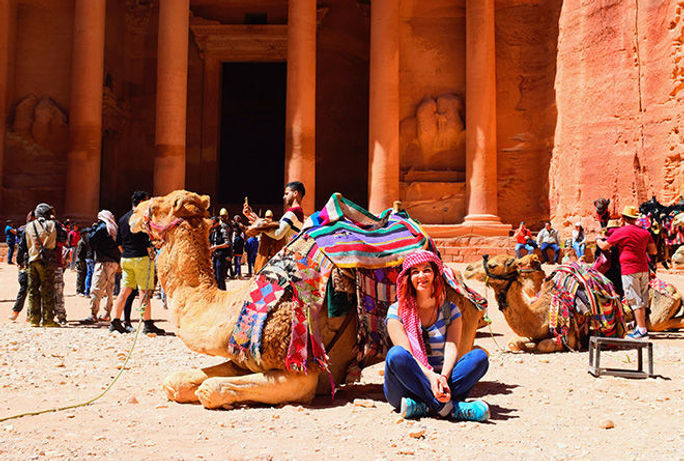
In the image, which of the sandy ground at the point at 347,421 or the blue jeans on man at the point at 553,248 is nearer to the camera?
the sandy ground at the point at 347,421

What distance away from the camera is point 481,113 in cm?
2164

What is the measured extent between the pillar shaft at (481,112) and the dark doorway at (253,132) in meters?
10.3

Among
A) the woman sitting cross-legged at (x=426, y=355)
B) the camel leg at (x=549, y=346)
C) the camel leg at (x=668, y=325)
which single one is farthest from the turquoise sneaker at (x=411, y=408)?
the camel leg at (x=668, y=325)

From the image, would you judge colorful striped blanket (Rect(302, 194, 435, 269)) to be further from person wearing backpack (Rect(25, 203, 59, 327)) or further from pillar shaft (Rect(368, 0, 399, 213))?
pillar shaft (Rect(368, 0, 399, 213))

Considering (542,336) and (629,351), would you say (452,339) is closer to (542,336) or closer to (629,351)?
(542,336)

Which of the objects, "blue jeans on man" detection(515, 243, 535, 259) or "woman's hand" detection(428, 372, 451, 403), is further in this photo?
"blue jeans on man" detection(515, 243, 535, 259)

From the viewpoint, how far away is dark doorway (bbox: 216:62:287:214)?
96.1ft

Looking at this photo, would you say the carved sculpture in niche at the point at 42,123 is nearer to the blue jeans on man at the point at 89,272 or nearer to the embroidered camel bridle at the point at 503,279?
the blue jeans on man at the point at 89,272

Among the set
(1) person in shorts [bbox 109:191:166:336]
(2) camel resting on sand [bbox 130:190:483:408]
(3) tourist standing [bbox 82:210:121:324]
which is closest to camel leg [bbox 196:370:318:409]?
(2) camel resting on sand [bbox 130:190:483:408]

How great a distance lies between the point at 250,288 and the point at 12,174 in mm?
22142

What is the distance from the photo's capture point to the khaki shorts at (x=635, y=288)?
340 inches

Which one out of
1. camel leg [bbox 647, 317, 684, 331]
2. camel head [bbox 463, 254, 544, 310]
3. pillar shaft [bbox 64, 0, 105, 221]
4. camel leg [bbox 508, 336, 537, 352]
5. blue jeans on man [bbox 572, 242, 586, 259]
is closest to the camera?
camel head [bbox 463, 254, 544, 310]

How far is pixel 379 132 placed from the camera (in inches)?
850

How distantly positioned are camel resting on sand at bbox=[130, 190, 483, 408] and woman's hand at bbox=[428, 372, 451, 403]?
2.93 ft
